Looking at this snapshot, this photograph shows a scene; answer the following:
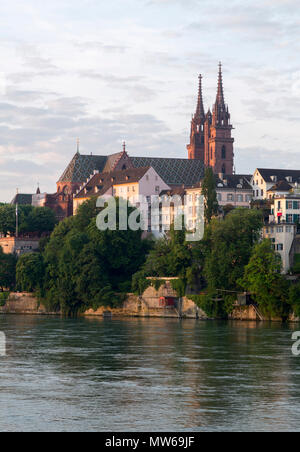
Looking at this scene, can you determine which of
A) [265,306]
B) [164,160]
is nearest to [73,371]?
[265,306]

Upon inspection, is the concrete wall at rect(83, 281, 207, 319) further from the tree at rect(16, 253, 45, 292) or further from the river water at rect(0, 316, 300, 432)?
the river water at rect(0, 316, 300, 432)

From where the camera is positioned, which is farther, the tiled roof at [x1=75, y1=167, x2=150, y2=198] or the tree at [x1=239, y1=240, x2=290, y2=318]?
the tiled roof at [x1=75, y1=167, x2=150, y2=198]

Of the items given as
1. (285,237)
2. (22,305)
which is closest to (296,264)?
(285,237)

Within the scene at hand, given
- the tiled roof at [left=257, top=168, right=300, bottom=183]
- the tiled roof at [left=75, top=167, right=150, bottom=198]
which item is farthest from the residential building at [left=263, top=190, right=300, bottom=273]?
the tiled roof at [left=75, top=167, right=150, bottom=198]

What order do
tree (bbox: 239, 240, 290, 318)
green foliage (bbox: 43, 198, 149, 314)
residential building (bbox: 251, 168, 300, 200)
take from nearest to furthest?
tree (bbox: 239, 240, 290, 318) → green foliage (bbox: 43, 198, 149, 314) → residential building (bbox: 251, 168, 300, 200)

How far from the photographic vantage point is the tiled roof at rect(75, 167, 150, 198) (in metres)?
157

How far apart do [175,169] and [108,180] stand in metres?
12.4

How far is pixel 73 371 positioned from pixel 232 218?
55.5m

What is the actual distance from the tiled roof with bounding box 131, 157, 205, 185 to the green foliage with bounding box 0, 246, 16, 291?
118 ft

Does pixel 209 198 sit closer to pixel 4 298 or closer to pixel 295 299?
pixel 295 299

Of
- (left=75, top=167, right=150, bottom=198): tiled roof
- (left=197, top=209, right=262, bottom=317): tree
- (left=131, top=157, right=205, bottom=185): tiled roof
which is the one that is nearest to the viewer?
(left=197, top=209, right=262, bottom=317): tree

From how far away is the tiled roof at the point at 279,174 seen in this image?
146 meters

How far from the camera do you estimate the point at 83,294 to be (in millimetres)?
122562

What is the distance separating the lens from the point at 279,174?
147 meters
